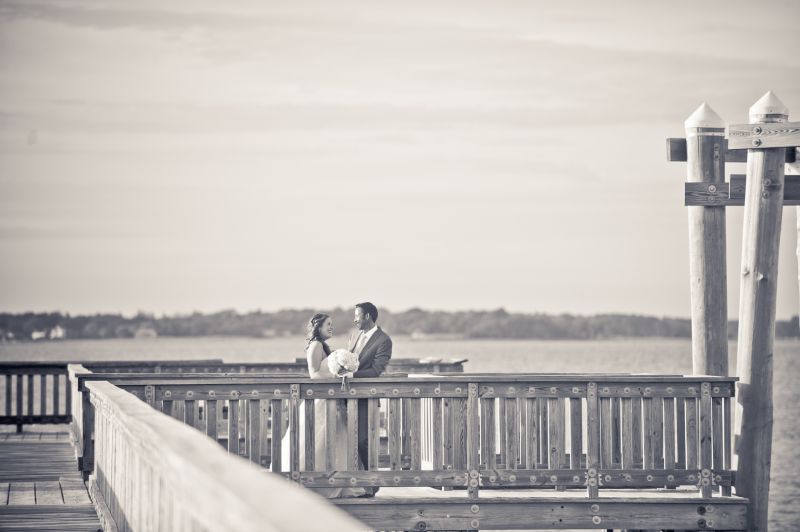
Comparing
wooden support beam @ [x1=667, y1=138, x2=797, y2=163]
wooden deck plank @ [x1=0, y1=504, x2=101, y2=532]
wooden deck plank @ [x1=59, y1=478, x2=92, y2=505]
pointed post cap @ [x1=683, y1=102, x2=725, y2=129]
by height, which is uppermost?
pointed post cap @ [x1=683, y1=102, x2=725, y2=129]

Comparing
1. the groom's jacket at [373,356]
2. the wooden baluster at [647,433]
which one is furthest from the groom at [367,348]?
the wooden baluster at [647,433]

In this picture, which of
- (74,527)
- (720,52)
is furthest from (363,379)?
(720,52)

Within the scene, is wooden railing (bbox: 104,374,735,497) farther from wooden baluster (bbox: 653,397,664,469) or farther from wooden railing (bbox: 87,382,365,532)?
wooden railing (bbox: 87,382,365,532)

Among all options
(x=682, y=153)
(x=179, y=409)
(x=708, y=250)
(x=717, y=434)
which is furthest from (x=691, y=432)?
(x=179, y=409)

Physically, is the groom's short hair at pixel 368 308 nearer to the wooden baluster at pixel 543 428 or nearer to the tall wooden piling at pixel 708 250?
the wooden baluster at pixel 543 428

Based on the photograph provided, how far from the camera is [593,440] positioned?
1316 cm

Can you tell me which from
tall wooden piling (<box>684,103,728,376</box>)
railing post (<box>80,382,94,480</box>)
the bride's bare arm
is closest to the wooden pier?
the bride's bare arm

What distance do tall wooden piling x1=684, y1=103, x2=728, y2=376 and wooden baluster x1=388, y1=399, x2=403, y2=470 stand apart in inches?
138

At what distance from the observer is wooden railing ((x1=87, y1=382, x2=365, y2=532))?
4.27 meters

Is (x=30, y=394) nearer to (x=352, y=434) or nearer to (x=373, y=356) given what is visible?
(x=373, y=356)

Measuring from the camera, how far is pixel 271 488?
4500 millimetres

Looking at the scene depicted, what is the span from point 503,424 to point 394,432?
964 mm

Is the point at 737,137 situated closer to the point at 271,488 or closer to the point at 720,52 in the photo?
the point at 271,488

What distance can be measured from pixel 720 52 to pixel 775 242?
7246 cm
